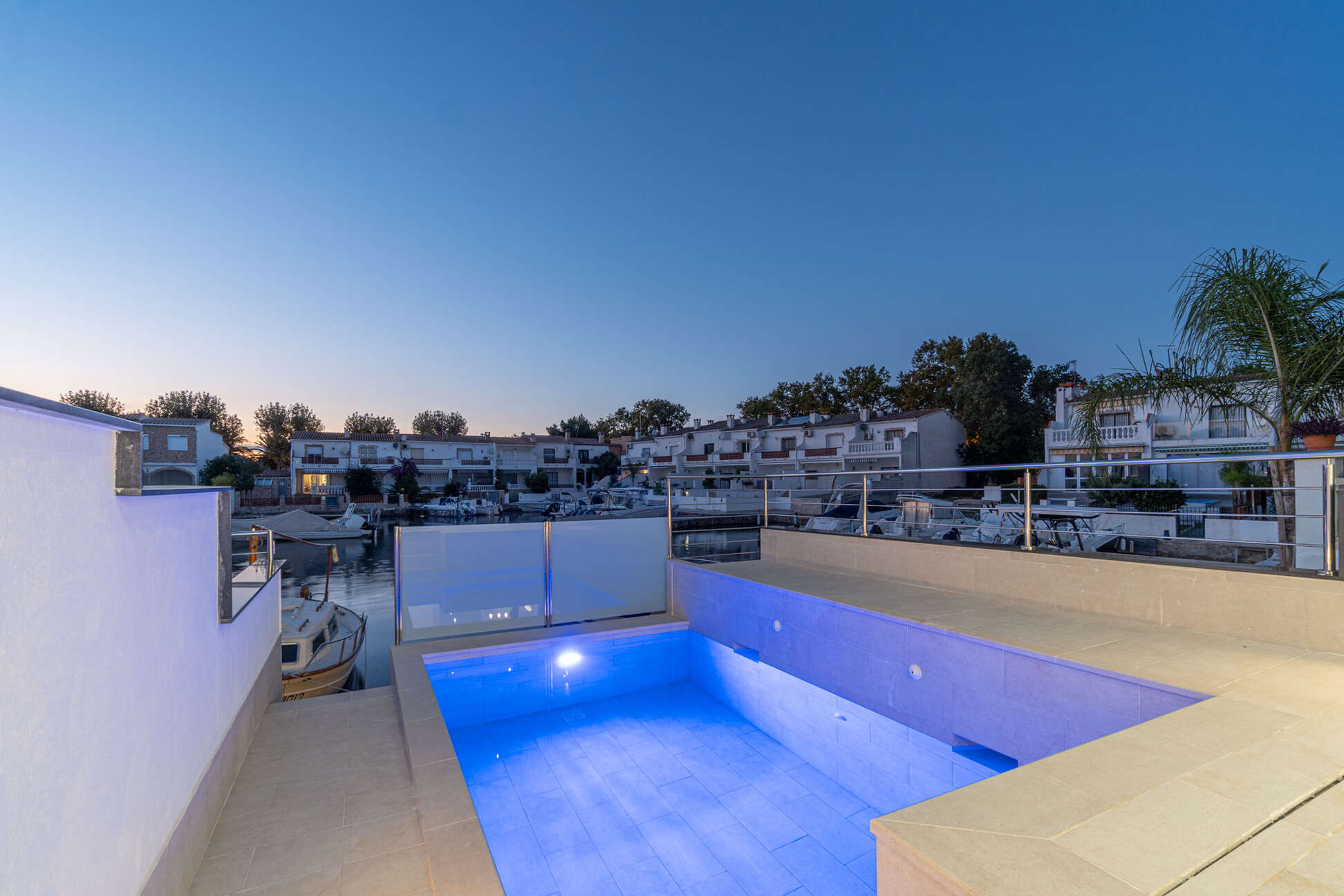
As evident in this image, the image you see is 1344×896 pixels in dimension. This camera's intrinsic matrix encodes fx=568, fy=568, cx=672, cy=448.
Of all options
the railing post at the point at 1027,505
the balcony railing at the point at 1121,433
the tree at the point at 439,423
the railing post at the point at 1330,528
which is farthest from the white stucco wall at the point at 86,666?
the tree at the point at 439,423

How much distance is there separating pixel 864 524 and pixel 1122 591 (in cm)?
238

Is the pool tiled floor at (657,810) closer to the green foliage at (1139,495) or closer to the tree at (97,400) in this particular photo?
the green foliage at (1139,495)

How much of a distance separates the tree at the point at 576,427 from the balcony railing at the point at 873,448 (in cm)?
3427

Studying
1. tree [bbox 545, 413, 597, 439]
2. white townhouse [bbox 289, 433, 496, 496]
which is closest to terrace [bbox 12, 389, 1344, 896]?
white townhouse [bbox 289, 433, 496, 496]

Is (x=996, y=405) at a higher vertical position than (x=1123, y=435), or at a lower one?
higher

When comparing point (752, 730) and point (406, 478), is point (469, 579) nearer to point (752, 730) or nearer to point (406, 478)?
point (752, 730)

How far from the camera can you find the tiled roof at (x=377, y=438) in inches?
1647

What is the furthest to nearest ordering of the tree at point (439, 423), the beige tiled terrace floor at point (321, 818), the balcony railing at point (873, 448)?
the tree at point (439, 423), the balcony railing at point (873, 448), the beige tiled terrace floor at point (321, 818)

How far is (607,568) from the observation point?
6785 mm

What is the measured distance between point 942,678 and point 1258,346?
12.2ft

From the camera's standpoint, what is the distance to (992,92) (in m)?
16.1

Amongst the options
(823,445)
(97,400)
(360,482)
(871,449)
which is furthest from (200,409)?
(871,449)

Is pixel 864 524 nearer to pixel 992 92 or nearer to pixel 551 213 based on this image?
pixel 551 213

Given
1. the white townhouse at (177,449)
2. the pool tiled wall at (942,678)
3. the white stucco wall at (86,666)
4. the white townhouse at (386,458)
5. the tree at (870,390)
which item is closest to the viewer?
the white stucco wall at (86,666)
